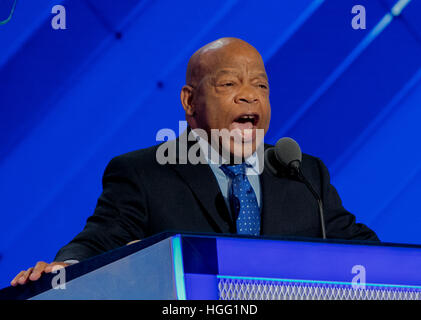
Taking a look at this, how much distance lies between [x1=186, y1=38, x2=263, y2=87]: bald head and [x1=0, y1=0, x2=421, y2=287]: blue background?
1.35 ft

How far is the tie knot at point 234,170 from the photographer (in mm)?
1613

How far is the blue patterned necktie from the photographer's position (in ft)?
4.90

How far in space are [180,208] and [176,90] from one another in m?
0.70

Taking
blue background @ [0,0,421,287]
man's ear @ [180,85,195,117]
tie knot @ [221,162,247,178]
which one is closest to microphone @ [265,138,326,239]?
tie knot @ [221,162,247,178]

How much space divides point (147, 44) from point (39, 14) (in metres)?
0.31

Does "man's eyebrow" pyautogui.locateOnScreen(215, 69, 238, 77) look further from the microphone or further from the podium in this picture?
the podium

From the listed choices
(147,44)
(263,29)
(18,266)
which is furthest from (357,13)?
(18,266)

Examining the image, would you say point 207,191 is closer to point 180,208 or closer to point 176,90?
point 180,208

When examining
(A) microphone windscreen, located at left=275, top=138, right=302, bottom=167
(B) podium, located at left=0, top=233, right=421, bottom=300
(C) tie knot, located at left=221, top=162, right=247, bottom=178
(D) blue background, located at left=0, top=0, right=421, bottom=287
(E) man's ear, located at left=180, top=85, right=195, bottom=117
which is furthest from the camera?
(D) blue background, located at left=0, top=0, right=421, bottom=287

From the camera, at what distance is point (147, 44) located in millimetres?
2172

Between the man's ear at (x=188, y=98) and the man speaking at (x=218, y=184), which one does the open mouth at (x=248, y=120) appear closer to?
the man speaking at (x=218, y=184)

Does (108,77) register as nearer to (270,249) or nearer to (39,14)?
(39,14)

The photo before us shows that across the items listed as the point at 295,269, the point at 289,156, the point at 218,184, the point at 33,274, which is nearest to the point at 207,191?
the point at 218,184

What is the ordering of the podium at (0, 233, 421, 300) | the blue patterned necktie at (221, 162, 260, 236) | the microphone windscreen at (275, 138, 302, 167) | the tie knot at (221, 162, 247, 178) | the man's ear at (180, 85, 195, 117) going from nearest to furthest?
1. the podium at (0, 233, 421, 300)
2. the microphone windscreen at (275, 138, 302, 167)
3. the blue patterned necktie at (221, 162, 260, 236)
4. the tie knot at (221, 162, 247, 178)
5. the man's ear at (180, 85, 195, 117)
